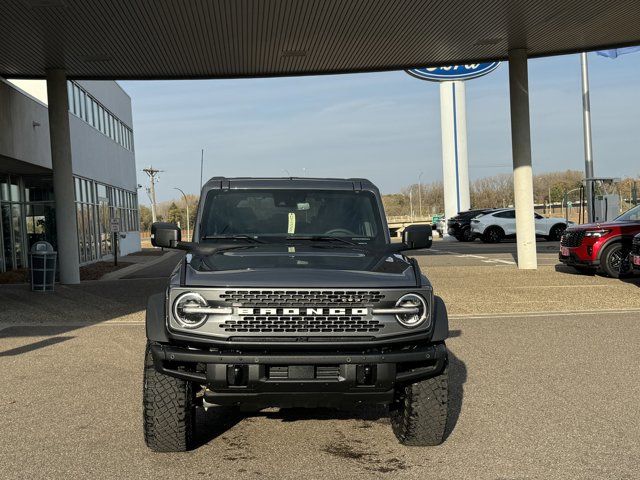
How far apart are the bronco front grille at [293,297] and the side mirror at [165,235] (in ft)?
4.69

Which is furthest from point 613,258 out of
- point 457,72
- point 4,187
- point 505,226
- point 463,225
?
point 463,225

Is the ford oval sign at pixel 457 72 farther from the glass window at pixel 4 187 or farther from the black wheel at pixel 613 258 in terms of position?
the black wheel at pixel 613 258

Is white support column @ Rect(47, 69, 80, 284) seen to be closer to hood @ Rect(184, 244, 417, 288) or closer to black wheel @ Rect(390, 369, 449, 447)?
hood @ Rect(184, 244, 417, 288)

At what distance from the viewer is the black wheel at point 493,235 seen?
36906 mm

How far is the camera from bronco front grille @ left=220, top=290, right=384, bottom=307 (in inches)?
184

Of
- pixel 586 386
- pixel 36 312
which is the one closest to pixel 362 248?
pixel 586 386

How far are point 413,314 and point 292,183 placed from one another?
2065 mm

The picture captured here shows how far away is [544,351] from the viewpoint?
29.1 feet

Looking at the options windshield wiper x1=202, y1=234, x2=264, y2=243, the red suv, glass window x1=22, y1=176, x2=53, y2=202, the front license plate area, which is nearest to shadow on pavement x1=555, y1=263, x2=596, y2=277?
the red suv

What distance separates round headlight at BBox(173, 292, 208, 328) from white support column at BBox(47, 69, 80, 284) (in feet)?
51.9

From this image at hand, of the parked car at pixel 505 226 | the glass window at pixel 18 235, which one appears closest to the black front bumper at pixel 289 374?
the glass window at pixel 18 235

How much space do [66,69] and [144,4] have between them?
235 inches

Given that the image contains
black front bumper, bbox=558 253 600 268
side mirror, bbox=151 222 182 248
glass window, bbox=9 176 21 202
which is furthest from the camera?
glass window, bbox=9 176 21 202

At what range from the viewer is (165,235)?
597 cm
